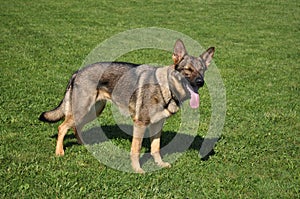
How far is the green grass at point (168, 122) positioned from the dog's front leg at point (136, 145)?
0.70 ft

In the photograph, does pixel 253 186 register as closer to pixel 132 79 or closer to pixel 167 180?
pixel 167 180

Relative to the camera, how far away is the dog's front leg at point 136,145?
533 centimetres

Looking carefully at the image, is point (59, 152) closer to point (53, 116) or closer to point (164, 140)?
point (53, 116)

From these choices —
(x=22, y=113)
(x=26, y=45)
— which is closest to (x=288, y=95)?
(x=22, y=113)

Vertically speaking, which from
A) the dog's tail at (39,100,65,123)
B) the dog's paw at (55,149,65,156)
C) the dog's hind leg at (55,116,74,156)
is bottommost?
the dog's paw at (55,149,65,156)

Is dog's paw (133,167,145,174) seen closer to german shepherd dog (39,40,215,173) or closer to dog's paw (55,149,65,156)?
german shepherd dog (39,40,215,173)

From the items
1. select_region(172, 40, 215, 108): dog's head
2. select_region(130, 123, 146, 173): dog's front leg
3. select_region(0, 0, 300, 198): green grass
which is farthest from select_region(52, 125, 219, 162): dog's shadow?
select_region(172, 40, 215, 108): dog's head

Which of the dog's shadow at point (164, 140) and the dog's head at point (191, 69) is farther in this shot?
the dog's shadow at point (164, 140)

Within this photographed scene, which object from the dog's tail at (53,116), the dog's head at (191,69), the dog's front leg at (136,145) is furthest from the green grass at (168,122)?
the dog's head at (191,69)

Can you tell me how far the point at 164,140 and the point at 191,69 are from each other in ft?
6.10

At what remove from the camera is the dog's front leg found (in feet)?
17.5

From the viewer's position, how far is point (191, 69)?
5.11 m

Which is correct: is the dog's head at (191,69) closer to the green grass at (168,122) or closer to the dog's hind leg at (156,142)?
the dog's hind leg at (156,142)

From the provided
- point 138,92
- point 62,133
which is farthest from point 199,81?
point 62,133
